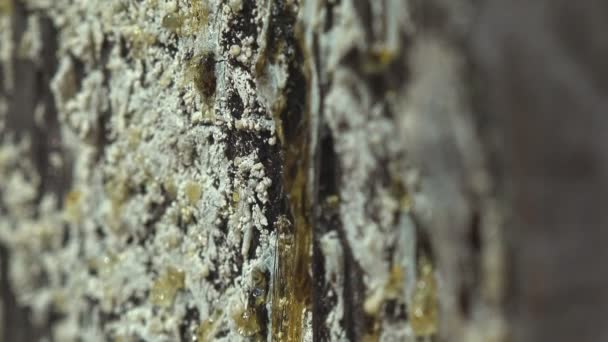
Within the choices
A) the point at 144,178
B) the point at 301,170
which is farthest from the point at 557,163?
the point at 144,178

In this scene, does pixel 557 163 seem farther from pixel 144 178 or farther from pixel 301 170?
pixel 144 178

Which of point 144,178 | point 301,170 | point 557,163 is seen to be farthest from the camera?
point 144,178

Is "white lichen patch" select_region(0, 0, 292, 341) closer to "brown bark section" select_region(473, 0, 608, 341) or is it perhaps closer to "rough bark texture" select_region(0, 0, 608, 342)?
"rough bark texture" select_region(0, 0, 608, 342)

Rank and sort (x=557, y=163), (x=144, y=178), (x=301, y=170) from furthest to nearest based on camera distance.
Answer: (x=144, y=178), (x=301, y=170), (x=557, y=163)

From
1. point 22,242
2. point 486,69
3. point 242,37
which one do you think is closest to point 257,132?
point 242,37

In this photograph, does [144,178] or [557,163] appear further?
[144,178]

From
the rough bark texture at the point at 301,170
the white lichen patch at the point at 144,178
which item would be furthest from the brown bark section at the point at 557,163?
the white lichen patch at the point at 144,178

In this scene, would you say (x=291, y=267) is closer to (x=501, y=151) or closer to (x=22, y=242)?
(x=501, y=151)

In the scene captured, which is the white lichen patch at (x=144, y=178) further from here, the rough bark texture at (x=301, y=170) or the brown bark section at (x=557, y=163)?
the brown bark section at (x=557, y=163)

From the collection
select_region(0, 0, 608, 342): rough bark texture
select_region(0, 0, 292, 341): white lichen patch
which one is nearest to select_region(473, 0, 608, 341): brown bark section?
select_region(0, 0, 608, 342): rough bark texture

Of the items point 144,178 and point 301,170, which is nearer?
point 301,170
